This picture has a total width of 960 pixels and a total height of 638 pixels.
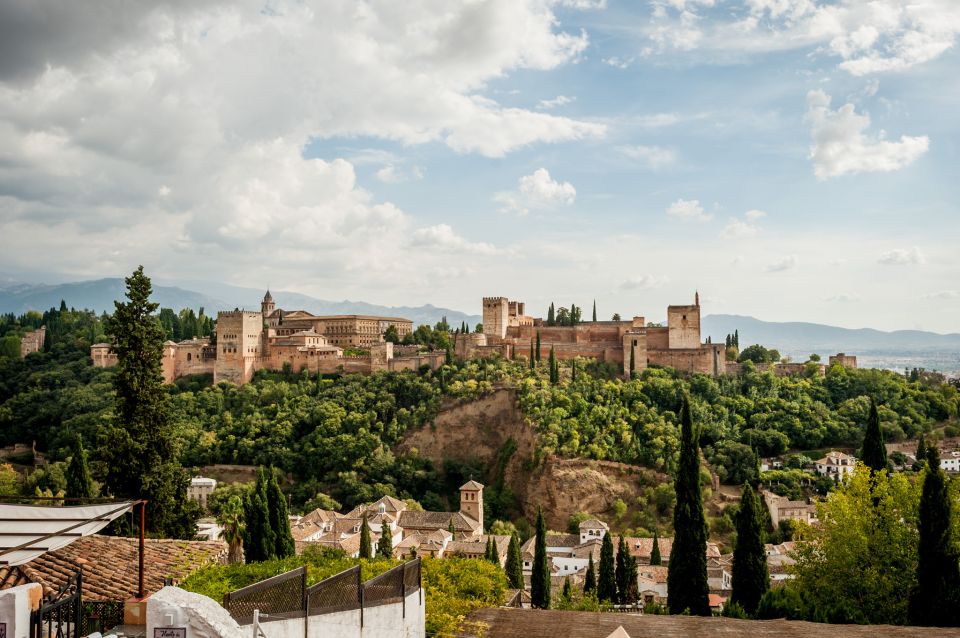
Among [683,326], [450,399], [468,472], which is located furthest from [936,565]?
[683,326]

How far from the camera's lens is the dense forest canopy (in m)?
46.9

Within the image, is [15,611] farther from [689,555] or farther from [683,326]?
[683,326]

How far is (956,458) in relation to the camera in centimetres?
4850

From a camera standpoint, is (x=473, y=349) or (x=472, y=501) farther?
(x=473, y=349)

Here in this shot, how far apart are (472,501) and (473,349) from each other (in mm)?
15631

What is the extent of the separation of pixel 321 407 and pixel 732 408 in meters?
27.7

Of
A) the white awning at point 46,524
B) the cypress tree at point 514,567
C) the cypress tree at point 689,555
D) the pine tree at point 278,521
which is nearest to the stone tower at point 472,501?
the cypress tree at point 514,567

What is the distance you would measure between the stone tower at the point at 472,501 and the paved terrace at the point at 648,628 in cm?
3074

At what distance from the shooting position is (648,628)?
475 inches

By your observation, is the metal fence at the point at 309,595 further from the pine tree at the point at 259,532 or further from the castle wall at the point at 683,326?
the castle wall at the point at 683,326

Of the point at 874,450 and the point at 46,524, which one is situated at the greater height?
the point at 46,524

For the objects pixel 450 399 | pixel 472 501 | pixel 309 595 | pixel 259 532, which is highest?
pixel 309 595

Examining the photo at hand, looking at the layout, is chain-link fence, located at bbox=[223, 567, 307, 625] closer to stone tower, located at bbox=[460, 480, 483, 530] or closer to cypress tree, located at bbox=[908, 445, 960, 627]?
cypress tree, located at bbox=[908, 445, 960, 627]

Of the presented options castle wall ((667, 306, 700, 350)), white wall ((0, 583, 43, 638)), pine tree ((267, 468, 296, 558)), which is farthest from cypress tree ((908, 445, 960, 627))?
castle wall ((667, 306, 700, 350))
